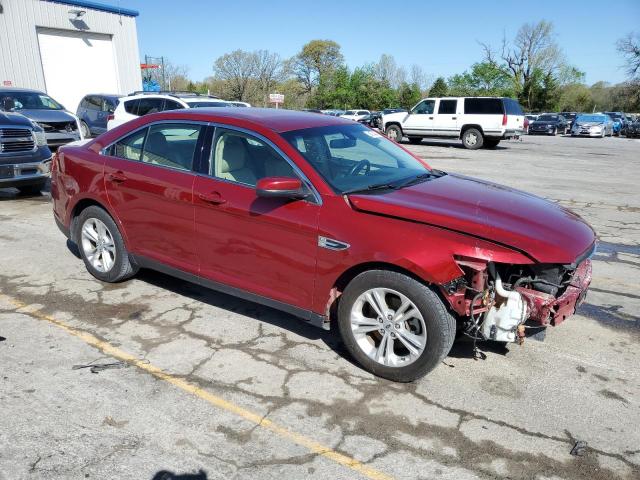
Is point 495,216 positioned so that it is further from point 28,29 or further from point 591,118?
point 591,118

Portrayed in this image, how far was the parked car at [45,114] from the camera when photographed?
12344 millimetres

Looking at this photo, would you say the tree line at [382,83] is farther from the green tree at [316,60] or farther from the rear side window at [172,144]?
the rear side window at [172,144]

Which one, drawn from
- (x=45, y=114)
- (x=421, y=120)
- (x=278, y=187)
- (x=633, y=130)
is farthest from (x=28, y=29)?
(x=633, y=130)

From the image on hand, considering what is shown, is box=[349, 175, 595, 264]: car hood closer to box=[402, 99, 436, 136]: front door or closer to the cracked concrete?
the cracked concrete

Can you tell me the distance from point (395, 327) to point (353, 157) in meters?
1.49

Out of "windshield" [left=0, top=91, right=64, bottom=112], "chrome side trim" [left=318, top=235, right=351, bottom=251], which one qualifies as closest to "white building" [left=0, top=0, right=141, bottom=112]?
"windshield" [left=0, top=91, right=64, bottom=112]

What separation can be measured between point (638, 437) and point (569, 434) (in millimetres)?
377

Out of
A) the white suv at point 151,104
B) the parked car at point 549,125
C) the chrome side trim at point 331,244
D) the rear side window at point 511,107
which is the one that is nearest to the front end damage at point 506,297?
the chrome side trim at point 331,244

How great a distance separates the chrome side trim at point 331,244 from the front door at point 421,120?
19015 mm

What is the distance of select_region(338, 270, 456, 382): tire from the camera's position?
10.2 ft

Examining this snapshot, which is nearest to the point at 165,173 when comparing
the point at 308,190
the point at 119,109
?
the point at 308,190

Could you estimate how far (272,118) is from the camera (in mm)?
4086

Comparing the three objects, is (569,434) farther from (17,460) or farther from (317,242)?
(17,460)

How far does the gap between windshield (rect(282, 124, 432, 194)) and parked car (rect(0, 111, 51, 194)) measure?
266 inches
